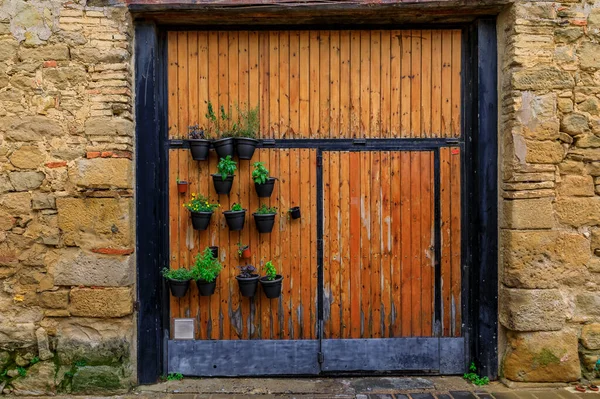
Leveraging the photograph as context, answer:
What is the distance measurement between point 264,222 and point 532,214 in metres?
2.16

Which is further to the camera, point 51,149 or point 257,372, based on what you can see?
point 257,372

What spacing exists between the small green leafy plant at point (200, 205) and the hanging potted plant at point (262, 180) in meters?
0.40

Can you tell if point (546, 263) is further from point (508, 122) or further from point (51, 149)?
point (51, 149)

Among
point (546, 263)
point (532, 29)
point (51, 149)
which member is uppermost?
point (532, 29)

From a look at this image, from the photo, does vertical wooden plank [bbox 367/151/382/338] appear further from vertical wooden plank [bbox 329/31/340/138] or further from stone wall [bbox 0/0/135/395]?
stone wall [bbox 0/0/135/395]

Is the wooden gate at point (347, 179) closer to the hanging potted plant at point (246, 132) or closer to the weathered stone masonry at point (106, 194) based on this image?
the hanging potted plant at point (246, 132)

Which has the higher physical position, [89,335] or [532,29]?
[532,29]

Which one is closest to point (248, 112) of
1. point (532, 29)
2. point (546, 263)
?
point (532, 29)

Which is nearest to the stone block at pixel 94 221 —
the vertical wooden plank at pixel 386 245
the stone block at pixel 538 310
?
the vertical wooden plank at pixel 386 245

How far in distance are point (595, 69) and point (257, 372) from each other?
375 centimetres

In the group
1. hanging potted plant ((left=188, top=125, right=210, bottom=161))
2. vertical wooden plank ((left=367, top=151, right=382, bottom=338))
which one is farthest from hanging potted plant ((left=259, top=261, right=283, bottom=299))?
hanging potted plant ((left=188, top=125, right=210, bottom=161))

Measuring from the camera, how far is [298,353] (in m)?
3.76

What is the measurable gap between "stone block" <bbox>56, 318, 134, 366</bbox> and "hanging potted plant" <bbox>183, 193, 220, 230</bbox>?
3.24 feet

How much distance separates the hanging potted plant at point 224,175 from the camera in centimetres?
361
